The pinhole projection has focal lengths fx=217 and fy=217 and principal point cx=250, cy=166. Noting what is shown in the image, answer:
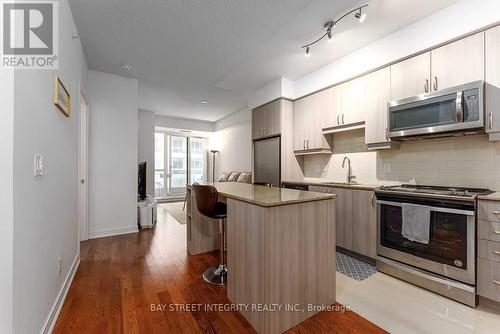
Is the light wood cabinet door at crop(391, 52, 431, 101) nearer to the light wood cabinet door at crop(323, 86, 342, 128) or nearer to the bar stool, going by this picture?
the light wood cabinet door at crop(323, 86, 342, 128)

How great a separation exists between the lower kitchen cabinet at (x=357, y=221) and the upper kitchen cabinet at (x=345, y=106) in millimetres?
945

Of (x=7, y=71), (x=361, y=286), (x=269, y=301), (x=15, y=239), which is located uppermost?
(x=7, y=71)

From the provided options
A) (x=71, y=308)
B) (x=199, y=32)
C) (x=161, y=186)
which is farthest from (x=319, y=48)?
(x=161, y=186)

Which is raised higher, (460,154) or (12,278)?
(460,154)

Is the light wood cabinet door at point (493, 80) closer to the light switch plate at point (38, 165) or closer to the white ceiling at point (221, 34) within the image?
the white ceiling at point (221, 34)

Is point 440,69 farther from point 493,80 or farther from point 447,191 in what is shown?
point 447,191

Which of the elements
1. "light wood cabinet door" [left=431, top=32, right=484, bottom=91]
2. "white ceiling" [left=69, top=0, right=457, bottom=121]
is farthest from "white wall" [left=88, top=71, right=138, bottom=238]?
"light wood cabinet door" [left=431, top=32, right=484, bottom=91]

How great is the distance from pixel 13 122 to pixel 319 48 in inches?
123

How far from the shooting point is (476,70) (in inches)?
77.7

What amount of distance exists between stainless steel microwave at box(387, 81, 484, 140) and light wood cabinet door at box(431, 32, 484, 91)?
0.41 ft

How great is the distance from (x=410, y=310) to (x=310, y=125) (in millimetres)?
2667

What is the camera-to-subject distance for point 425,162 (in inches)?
99.6

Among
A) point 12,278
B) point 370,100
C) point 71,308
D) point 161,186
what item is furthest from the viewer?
point 161,186

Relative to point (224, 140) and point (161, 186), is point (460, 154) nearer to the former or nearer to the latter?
point (224, 140)
